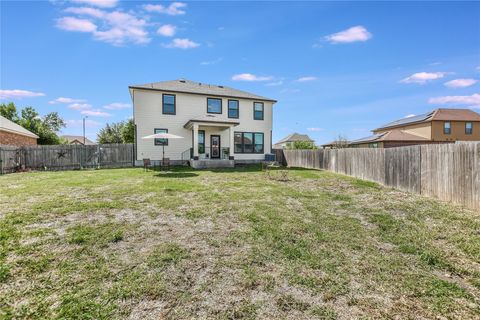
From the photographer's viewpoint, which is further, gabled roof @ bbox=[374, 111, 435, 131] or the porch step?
gabled roof @ bbox=[374, 111, 435, 131]

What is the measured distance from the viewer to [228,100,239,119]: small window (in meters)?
19.5

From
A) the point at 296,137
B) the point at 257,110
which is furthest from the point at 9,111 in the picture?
the point at 296,137

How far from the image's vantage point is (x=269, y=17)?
10.4m

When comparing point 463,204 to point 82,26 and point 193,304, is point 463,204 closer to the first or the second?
point 193,304

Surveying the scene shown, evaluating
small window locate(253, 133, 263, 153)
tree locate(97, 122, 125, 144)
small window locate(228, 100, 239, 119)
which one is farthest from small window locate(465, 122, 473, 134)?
tree locate(97, 122, 125, 144)

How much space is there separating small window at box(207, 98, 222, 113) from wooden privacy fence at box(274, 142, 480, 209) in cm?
1042

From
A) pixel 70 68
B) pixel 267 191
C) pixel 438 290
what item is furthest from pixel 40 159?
pixel 438 290

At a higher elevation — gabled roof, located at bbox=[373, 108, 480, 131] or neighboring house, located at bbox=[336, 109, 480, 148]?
gabled roof, located at bbox=[373, 108, 480, 131]

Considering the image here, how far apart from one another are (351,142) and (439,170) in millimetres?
32589

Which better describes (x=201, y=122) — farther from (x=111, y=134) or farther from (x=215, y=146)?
(x=111, y=134)

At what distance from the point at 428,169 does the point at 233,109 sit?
1438 centimetres

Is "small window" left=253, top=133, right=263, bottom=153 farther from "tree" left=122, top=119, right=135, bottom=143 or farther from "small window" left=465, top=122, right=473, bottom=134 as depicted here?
"small window" left=465, top=122, right=473, bottom=134

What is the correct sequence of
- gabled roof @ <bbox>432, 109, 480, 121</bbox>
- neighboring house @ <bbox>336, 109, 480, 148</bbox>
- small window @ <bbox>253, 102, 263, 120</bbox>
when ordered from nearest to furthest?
small window @ <bbox>253, 102, 263, 120</bbox> → neighboring house @ <bbox>336, 109, 480, 148</bbox> → gabled roof @ <bbox>432, 109, 480, 121</bbox>

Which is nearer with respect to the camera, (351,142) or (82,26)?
(82,26)
